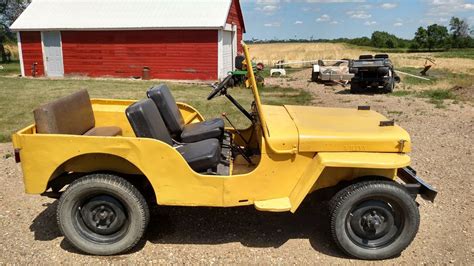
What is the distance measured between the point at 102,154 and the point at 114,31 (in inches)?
650

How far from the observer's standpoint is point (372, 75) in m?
14.5

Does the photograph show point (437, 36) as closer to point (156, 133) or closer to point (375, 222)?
point (375, 222)

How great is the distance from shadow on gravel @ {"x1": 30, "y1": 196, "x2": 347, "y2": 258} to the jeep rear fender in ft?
2.21

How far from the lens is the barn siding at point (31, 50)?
1997 centimetres

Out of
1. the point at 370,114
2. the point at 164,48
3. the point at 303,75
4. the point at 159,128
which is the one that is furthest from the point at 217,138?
the point at 303,75

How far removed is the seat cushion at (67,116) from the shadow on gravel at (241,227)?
1.21 metres

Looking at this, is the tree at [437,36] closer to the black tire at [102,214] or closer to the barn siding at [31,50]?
the barn siding at [31,50]

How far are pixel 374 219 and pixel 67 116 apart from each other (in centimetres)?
297

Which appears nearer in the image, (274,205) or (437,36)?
(274,205)

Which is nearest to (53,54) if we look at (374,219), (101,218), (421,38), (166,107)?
(166,107)

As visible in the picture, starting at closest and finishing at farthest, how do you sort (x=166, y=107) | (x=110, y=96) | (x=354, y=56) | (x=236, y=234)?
(x=236, y=234), (x=166, y=107), (x=110, y=96), (x=354, y=56)

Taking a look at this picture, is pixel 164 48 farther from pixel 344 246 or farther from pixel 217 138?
pixel 344 246

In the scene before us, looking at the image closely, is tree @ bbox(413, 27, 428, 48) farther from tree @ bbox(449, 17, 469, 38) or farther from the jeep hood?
the jeep hood

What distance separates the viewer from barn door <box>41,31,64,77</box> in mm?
19625
